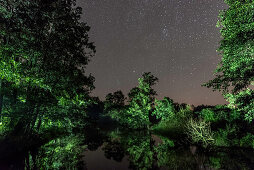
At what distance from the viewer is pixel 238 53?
10.3m

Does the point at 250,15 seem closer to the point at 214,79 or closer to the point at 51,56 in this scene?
the point at 214,79

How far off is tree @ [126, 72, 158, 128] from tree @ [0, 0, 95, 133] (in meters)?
22.9

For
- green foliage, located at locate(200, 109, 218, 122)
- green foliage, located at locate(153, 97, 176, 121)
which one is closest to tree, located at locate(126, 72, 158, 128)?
green foliage, located at locate(153, 97, 176, 121)

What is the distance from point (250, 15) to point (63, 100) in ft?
50.1

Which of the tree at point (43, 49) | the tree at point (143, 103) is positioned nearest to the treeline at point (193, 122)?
the tree at point (143, 103)

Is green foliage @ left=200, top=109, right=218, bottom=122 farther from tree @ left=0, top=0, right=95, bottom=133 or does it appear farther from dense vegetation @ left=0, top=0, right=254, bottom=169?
tree @ left=0, top=0, right=95, bottom=133

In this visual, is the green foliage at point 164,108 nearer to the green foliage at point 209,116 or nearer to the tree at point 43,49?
the green foliage at point 209,116

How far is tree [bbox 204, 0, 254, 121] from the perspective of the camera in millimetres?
9656

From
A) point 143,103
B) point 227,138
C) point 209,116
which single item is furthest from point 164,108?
point 227,138

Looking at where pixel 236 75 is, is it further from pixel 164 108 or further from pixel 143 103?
pixel 143 103

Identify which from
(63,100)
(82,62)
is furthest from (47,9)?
(63,100)

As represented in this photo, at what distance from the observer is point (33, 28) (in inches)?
366

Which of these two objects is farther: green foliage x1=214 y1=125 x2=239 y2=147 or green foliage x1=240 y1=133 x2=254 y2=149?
green foliage x1=214 y1=125 x2=239 y2=147

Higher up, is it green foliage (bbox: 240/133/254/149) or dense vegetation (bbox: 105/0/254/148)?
dense vegetation (bbox: 105/0/254/148)
